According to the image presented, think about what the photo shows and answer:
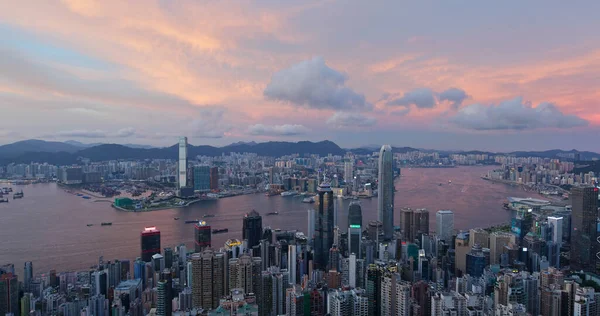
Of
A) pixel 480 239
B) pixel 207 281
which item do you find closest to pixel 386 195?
pixel 480 239

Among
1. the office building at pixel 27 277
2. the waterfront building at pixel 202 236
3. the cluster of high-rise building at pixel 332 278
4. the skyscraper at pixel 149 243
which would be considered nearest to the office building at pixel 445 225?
the cluster of high-rise building at pixel 332 278

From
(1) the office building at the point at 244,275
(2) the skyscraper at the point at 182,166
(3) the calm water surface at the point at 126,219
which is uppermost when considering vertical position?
(2) the skyscraper at the point at 182,166

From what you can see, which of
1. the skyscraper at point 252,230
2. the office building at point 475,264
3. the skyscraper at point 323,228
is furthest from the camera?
the skyscraper at point 252,230

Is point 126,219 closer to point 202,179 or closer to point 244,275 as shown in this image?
point 202,179

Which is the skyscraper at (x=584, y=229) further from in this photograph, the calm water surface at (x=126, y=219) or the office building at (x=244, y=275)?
the office building at (x=244, y=275)

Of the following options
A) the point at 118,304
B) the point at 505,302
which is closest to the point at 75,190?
the point at 118,304

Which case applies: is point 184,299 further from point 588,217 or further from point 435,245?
point 588,217

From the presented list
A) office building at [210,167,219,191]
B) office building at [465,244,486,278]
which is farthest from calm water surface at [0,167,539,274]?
office building at [465,244,486,278]
